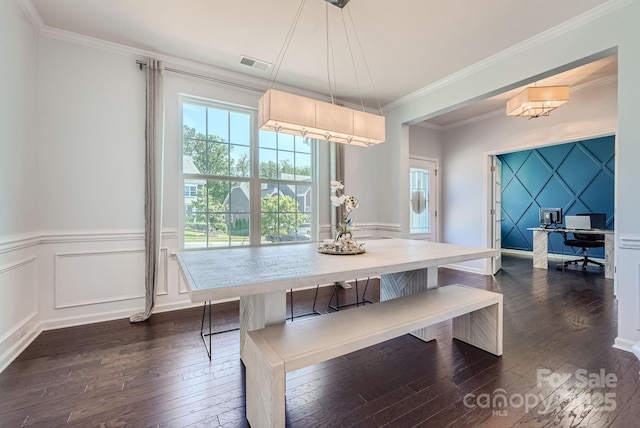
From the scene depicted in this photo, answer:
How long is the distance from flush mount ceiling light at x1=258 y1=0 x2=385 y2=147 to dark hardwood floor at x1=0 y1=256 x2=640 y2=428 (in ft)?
5.97

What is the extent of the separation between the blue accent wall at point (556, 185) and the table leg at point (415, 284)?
6.26 meters

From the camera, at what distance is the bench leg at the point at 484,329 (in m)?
2.22

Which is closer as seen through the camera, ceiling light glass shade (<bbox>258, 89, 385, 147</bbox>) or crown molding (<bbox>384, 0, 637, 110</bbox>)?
ceiling light glass shade (<bbox>258, 89, 385, 147</bbox>)

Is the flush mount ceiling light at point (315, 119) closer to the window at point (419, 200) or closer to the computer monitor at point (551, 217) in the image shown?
the window at point (419, 200)

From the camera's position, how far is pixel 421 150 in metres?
5.67

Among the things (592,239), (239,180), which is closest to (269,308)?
(239,180)

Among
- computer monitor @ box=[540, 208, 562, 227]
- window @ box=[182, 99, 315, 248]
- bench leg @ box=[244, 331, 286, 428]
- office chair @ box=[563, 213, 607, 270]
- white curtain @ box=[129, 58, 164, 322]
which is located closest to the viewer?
bench leg @ box=[244, 331, 286, 428]

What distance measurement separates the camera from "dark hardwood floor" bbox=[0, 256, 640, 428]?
1.57 metres

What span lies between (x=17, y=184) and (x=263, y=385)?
2.65 m

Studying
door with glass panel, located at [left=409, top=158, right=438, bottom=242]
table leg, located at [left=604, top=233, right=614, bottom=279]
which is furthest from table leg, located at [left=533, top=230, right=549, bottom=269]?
door with glass panel, located at [left=409, top=158, right=438, bottom=242]

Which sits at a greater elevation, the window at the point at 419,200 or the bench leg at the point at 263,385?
the window at the point at 419,200

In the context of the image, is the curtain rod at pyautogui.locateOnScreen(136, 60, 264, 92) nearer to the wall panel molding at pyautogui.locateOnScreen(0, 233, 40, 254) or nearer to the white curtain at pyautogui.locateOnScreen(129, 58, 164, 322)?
the white curtain at pyautogui.locateOnScreen(129, 58, 164, 322)

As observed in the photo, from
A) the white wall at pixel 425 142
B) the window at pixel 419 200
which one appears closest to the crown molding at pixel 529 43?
the white wall at pixel 425 142

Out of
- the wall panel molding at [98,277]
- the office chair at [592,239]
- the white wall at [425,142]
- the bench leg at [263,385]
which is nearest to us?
the bench leg at [263,385]
